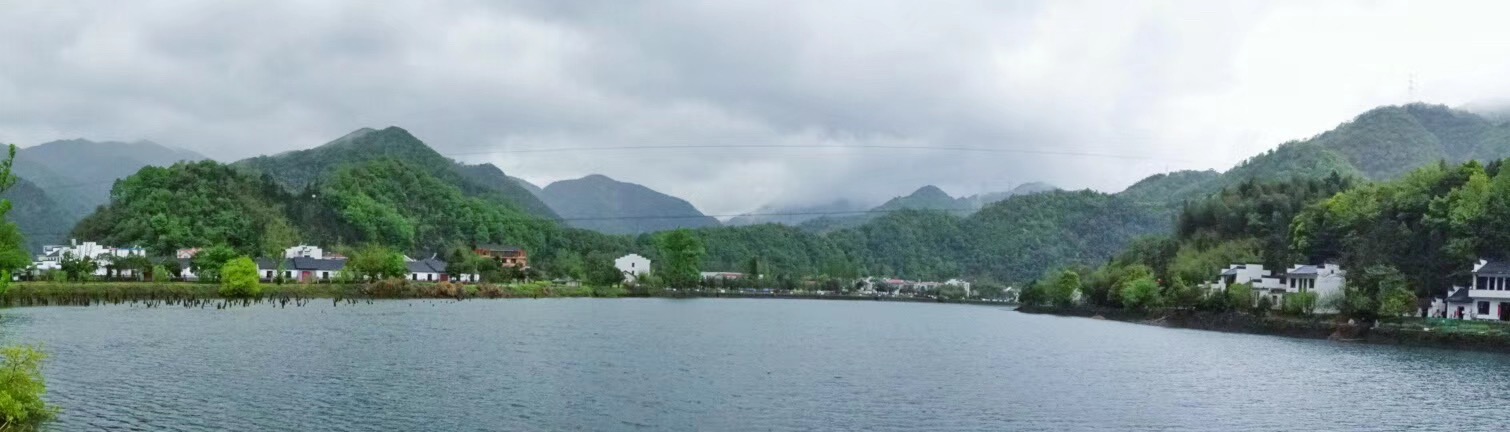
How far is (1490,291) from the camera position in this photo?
60.0 metres

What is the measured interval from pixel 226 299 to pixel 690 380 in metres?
53.7

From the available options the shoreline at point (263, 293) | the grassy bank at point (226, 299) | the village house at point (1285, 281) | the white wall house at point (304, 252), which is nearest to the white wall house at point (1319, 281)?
the village house at point (1285, 281)

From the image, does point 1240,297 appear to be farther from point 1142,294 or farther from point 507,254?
point 507,254

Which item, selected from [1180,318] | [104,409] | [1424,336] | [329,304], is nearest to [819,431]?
[104,409]

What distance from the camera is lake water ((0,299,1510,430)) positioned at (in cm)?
2483

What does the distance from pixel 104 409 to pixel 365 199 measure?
116m

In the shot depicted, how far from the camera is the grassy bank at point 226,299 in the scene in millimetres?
63312

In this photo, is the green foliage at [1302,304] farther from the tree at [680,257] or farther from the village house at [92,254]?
the village house at [92,254]

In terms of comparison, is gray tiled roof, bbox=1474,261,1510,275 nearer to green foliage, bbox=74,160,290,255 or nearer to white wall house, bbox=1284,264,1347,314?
white wall house, bbox=1284,264,1347,314

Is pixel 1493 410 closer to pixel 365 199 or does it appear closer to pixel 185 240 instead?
pixel 185 240

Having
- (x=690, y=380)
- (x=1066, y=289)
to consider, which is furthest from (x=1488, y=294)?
(x=1066, y=289)

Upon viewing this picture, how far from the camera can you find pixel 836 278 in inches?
6762

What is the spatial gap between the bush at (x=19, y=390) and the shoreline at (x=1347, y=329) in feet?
199

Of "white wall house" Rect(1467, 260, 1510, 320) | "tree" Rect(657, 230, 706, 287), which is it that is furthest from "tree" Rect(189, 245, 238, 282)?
"white wall house" Rect(1467, 260, 1510, 320)
